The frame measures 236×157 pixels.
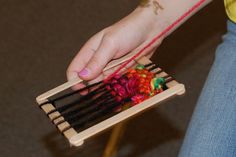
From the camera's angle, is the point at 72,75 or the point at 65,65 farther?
the point at 65,65

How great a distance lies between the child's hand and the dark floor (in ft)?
2.26

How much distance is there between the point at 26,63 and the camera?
1945 millimetres

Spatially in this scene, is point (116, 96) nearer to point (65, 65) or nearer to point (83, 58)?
point (83, 58)

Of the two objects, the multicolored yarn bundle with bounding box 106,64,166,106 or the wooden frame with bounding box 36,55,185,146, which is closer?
the wooden frame with bounding box 36,55,185,146

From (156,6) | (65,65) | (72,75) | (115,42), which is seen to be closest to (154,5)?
(156,6)

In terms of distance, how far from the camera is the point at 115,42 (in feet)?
3.02

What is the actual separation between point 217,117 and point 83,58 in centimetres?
31

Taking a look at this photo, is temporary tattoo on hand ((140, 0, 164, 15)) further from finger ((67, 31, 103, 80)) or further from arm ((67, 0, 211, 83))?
finger ((67, 31, 103, 80))

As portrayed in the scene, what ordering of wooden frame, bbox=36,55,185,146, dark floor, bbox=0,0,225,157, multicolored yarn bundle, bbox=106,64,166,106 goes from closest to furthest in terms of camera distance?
wooden frame, bbox=36,55,185,146
multicolored yarn bundle, bbox=106,64,166,106
dark floor, bbox=0,0,225,157

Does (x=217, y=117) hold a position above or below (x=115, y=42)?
below

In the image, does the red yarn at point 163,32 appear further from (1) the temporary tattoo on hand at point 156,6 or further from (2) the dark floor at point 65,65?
(2) the dark floor at point 65,65

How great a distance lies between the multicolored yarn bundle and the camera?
854 millimetres

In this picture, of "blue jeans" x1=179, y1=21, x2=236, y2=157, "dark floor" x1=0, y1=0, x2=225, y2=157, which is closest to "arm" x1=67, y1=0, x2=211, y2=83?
"blue jeans" x1=179, y1=21, x2=236, y2=157

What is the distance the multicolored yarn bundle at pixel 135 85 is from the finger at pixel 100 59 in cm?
4
